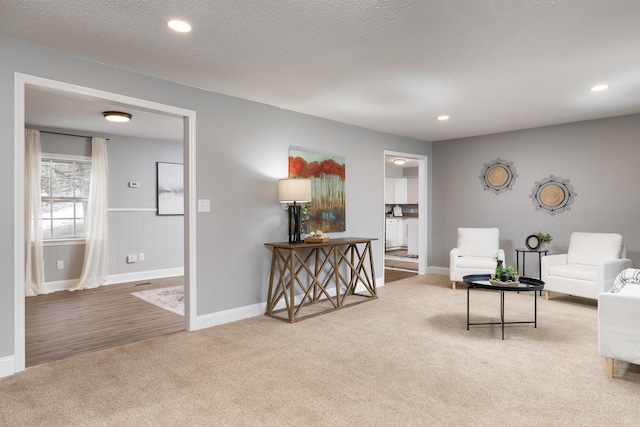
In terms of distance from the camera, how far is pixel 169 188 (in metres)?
6.78

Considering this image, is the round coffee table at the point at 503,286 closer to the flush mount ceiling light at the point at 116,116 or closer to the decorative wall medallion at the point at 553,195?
the decorative wall medallion at the point at 553,195

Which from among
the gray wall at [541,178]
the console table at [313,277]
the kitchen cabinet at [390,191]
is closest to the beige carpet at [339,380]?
the console table at [313,277]

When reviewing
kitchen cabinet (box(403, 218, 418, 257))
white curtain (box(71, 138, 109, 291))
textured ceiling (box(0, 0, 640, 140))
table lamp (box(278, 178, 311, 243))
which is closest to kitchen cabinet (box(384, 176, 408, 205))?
kitchen cabinet (box(403, 218, 418, 257))

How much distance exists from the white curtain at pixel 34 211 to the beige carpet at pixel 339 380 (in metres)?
3.01

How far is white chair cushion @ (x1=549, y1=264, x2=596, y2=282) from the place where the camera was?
441 cm

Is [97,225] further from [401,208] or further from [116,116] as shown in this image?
[401,208]

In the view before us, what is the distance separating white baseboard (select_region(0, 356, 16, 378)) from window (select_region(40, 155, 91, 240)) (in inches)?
137

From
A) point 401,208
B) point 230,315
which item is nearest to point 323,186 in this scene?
point 230,315

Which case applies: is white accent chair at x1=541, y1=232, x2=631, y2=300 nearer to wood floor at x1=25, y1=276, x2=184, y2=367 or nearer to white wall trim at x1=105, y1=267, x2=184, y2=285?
wood floor at x1=25, y1=276, x2=184, y2=367

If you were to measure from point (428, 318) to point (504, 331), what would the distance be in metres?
0.71

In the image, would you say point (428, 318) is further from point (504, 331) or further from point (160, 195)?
point (160, 195)

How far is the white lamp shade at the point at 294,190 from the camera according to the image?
161 inches

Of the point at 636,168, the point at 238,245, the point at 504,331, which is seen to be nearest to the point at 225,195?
the point at 238,245

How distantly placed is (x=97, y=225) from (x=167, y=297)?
A: 1716 millimetres
